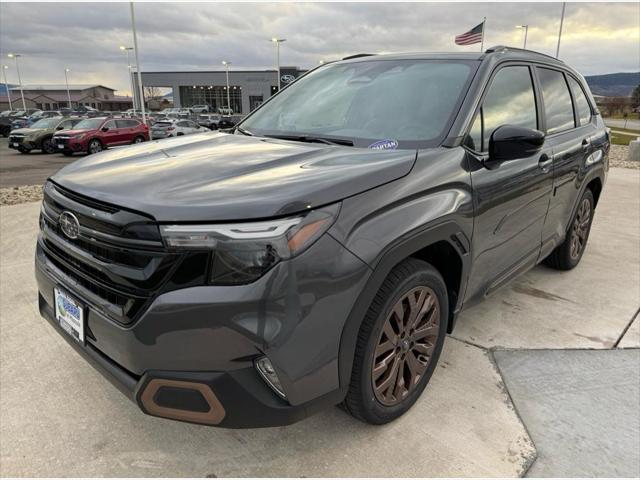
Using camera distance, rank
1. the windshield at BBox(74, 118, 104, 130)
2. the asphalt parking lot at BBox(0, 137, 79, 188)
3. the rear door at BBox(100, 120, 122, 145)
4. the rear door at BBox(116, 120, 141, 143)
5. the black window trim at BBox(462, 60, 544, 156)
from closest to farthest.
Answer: the black window trim at BBox(462, 60, 544, 156)
the asphalt parking lot at BBox(0, 137, 79, 188)
the windshield at BBox(74, 118, 104, 130)
the rear door at BBox(100, 120, 122, 145)
the rear door at BBox(116, 120, 141, 143)

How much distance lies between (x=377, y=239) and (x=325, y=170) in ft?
1.18

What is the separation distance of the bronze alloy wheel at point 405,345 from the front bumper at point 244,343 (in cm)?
39

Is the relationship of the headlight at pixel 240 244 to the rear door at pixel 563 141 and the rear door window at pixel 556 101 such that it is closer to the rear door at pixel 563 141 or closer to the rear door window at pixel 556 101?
the rear door at pixel 563 141

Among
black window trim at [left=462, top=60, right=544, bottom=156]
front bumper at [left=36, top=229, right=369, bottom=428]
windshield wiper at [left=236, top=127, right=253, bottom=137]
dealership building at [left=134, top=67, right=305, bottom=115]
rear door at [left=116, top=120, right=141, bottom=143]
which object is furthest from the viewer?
dealership building at [left=134, top=67, right=305, bottom=115]

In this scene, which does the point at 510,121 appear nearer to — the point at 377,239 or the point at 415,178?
the point at 415,178

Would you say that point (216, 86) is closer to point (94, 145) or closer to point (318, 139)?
point (94, 145)

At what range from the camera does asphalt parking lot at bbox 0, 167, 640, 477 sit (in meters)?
2.18

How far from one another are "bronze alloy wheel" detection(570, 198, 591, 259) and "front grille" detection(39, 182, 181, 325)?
12.6ft

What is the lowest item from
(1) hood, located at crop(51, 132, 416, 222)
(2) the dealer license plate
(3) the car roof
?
(2) the dealer license plate

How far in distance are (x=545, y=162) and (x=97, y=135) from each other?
18.8m

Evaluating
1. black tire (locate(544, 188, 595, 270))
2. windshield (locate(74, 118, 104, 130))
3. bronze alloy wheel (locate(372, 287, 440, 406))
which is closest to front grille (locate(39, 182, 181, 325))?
bronze alloy wheel (locate(372, 287, 440, 406))

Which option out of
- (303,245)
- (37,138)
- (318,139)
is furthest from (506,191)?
(37,138)

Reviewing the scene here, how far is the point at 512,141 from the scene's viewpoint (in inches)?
99.1

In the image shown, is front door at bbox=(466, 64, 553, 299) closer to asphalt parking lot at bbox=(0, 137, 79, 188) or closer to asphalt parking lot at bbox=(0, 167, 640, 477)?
asphalt parking lot at bbox=(0, 167, 640, 477)
